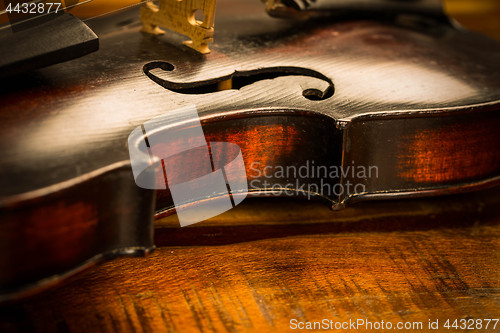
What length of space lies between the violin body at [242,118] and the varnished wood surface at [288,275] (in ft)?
0.47

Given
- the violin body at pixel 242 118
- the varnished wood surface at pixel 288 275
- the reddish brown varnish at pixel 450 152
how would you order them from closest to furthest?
the violin body at pixel 242 118, the varnished wood surface at pixel 288 275, the reddish brown varnish at pixel 450 152

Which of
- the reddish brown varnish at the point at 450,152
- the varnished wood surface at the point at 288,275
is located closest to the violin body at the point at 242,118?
the reddish brown varnish at the point at 450,152

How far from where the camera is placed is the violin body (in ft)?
2.56

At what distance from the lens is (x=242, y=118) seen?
1005mm

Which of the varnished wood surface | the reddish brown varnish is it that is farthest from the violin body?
the varnished wood surface

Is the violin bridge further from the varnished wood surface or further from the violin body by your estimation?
the varnished wood surface

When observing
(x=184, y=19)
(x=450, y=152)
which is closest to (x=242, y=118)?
(x=184, y=19)

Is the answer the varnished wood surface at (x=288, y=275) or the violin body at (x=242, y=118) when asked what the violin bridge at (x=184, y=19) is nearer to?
the violin body at (x=242, y=118)

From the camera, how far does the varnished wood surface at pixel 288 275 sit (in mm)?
971

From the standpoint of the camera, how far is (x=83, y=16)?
109cm

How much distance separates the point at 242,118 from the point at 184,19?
36 centimetres

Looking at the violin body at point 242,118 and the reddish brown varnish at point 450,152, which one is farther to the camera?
the reddish brown varnish at point 450,152

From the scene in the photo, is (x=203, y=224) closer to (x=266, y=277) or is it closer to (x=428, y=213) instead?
(x=266, y=277)

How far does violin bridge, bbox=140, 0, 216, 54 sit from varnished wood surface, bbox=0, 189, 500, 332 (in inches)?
18.3
